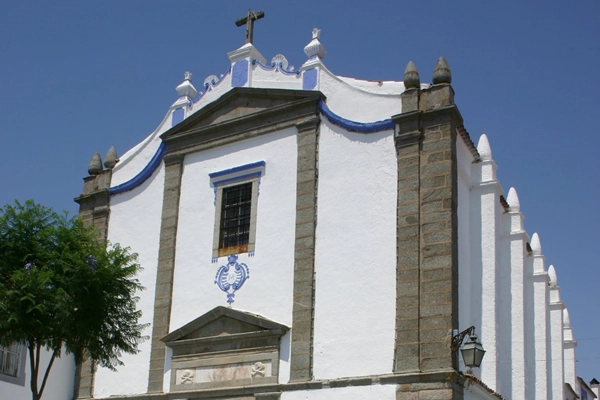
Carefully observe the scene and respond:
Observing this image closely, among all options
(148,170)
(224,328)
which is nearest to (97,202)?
(148,170)

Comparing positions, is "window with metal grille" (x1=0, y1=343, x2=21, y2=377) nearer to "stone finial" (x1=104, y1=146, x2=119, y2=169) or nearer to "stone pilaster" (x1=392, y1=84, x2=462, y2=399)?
"stone finial" (x1=104, y1=146, x2=119, y2=169)

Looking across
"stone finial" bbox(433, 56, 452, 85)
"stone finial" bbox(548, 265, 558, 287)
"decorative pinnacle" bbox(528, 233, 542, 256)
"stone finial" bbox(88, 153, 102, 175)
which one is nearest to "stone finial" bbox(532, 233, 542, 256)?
"decorative pinnacle" bbox(528, 233, 542, 256)

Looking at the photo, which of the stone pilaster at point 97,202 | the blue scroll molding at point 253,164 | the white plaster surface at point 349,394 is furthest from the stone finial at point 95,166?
the white plaster surface at point 349,394

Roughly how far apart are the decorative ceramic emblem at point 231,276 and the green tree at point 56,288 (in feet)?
9.10

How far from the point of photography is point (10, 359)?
18.0 m

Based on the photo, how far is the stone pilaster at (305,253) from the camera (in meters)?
16.0

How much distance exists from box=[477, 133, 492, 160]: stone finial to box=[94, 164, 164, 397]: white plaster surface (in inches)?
292

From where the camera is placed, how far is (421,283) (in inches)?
592

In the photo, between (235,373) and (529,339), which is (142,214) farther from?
(529,339)

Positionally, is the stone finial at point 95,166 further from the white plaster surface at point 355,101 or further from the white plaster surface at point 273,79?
the white plaster surface at point 355,101

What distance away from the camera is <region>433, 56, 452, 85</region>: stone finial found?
53.5ft

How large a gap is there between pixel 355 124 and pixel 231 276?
13.6ft

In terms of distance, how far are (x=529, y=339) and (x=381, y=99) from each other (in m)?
6.93

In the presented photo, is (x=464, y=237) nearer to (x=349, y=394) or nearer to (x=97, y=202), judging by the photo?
(x=349, y=394)
